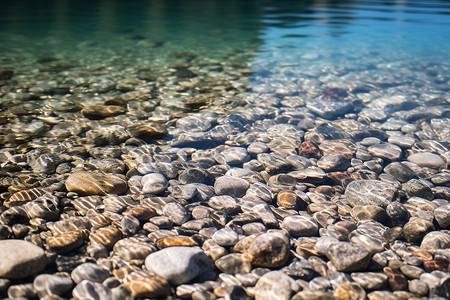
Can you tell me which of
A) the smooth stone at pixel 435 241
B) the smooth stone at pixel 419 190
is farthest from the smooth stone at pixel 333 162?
the smooth stone at pixel 435 241

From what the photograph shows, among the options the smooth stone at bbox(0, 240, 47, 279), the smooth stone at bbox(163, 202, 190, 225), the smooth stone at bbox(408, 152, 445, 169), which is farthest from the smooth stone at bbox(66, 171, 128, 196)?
the smooth stone at bbox(408, 152, 445, 169)

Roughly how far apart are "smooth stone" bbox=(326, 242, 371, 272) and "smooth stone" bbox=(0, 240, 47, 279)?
1939 millimetres

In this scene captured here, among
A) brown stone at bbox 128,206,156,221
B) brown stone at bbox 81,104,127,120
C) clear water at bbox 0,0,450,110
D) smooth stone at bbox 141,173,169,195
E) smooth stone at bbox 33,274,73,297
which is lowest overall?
smooth stone at bbox 33,274,73,297

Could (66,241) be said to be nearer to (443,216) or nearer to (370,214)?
(370,214)

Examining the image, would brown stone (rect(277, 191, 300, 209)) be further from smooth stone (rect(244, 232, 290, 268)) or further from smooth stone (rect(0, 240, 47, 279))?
smooth stone (rect(0, 240, 47, 279))

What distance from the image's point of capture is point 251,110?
17.2ft

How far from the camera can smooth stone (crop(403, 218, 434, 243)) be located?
104 inches

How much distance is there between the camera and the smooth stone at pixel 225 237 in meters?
2.54

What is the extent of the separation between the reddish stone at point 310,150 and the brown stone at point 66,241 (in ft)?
8.23

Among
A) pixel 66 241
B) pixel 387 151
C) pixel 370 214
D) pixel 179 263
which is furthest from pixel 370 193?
pixel 66 241

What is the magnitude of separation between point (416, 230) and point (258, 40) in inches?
349

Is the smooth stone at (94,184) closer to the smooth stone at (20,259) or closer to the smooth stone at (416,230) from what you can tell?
the smooth stone at (20,259)

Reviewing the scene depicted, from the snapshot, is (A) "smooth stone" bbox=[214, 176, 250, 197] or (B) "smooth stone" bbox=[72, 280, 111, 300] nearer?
(B) "smooth stone" bbox=[72, 280, 111, 300]

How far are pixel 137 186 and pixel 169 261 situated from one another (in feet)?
3.85
